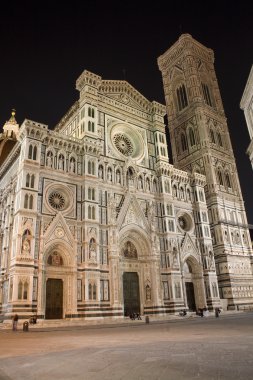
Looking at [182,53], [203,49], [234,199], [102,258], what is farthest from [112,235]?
[203,49]

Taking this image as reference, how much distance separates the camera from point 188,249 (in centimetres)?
3241

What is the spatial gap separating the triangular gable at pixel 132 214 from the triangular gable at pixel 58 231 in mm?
5658

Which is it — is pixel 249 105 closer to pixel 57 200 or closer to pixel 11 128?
pixel 57 200

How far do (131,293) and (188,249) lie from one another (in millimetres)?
8284

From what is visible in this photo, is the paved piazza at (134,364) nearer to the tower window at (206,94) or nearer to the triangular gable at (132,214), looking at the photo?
the triangular gable at (132,214)

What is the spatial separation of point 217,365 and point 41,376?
332cm

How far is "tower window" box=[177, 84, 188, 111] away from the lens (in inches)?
1839

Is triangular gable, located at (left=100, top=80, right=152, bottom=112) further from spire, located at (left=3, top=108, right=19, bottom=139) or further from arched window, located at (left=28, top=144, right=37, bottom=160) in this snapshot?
spire, located at (left=3, top=108, right=19, bottom=139)

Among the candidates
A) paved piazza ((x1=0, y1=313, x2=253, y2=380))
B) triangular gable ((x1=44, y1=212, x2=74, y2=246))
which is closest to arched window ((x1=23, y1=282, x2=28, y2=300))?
triangular gable ((x1=44, y1=212, x2=74, y2=246))

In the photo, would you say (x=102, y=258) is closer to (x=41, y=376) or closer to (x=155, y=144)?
(x=155, y=144)

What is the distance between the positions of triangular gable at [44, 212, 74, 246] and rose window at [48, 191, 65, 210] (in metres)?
1.11

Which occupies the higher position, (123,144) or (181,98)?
(181,98)

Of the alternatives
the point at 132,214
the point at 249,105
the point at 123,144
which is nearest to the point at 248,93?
the point at 249,105

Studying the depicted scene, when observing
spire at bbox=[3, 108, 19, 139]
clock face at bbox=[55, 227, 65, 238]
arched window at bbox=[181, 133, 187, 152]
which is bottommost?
clock face at bbox=[55, 227, 65, 238]
